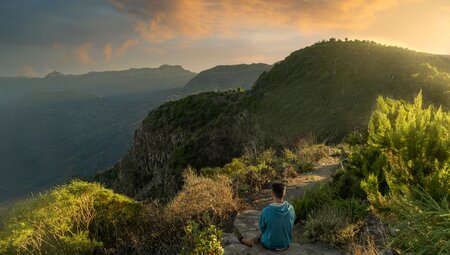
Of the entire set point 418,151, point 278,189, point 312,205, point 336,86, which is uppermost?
point 336,86

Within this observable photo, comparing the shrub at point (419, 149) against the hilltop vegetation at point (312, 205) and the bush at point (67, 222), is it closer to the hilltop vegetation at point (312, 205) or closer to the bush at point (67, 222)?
the hilltop vegetation at point (312, 205)

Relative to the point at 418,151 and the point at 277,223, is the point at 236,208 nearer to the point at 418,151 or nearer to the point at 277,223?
the point at 277,223

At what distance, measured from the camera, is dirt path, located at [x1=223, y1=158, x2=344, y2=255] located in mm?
7449

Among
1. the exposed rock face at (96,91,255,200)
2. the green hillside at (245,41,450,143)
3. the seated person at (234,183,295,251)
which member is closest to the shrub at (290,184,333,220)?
the seated person at (234,183,295,251)

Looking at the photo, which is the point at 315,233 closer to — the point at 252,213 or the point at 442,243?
the point at 252,213

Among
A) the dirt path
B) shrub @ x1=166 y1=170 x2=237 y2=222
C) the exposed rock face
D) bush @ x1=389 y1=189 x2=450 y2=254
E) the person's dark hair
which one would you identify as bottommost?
the exposed rock face

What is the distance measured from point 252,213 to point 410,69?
3721 centimetres

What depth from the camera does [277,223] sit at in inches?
291

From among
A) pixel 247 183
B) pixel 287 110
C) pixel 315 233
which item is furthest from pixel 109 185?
pixel 315 233

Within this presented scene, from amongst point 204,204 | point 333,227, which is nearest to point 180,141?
point 204,204

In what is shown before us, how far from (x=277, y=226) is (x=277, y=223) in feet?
0.18

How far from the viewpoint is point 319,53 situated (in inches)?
2336

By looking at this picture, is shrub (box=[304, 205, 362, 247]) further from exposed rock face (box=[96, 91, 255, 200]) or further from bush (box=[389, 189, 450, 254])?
exposed rock face (box=[96, 91, 255, 200])

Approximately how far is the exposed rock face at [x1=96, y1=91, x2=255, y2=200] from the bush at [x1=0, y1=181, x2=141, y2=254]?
93.7ft
